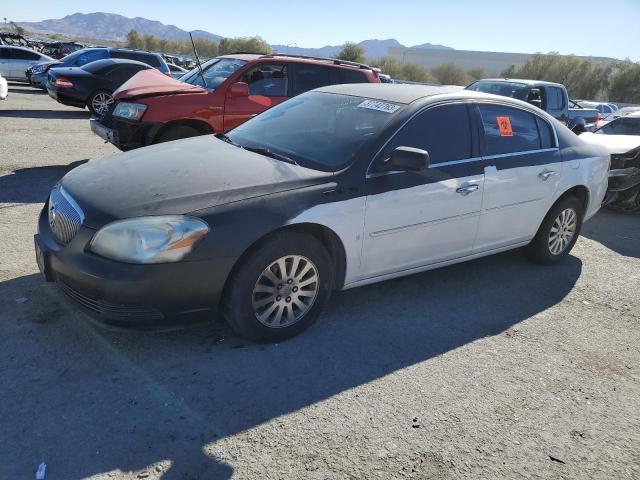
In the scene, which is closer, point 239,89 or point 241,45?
point 239,89

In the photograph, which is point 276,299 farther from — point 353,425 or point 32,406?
point 32,406

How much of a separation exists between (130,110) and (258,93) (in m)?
1.84

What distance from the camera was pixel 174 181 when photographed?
351 cm

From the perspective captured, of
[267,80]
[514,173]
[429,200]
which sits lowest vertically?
[429,200]

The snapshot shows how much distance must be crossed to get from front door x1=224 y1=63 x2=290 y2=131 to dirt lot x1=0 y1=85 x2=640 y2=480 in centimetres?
378

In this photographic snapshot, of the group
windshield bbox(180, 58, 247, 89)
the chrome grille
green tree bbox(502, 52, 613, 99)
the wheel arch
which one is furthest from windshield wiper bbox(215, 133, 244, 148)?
green tree bbox(502, 52, 613, 99)

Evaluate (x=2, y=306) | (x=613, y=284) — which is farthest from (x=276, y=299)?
(x=613, y=284)

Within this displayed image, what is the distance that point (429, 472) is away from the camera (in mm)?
2650

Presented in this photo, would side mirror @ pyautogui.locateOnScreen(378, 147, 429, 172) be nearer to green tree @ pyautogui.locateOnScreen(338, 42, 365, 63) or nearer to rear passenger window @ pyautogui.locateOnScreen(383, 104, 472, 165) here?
rear passenger window @ pyautogui.locateOnScreen(383, 104, 472, 165)

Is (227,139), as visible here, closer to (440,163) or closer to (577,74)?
(440,163)

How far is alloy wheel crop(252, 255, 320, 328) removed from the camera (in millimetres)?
3498

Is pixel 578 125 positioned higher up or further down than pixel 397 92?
further down

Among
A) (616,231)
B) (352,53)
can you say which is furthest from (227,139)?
(352,53)

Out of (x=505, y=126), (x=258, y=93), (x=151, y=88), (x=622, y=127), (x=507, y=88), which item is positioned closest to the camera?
(x=505, y=126)
